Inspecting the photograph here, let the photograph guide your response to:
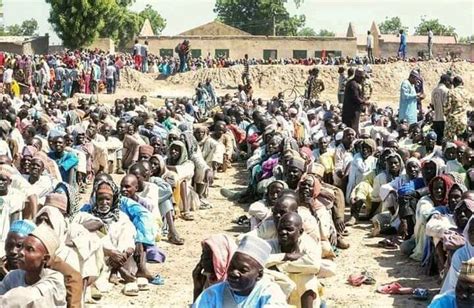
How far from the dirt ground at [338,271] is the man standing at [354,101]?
3690 mm

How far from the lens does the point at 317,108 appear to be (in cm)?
1773

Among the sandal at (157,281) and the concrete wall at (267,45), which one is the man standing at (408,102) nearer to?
the sandal at (157,281)

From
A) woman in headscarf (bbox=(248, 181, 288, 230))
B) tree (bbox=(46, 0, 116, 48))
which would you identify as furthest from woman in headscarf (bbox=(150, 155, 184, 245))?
tree (bbox=(46, 0, 116, 48))

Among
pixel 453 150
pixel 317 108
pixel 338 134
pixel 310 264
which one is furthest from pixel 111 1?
pixel 310 264

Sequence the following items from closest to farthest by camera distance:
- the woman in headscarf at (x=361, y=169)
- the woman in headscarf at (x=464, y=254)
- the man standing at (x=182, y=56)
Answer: the woman in headscarf at (x=464, y=254) < the woman in headscarf at (x=361, y=169) < the man standing at (x=182, y=56)

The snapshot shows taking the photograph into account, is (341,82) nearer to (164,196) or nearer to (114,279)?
(164,196)

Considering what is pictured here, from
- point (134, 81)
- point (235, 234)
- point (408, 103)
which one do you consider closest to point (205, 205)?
point (235, 234)

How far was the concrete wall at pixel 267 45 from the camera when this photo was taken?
142 feet

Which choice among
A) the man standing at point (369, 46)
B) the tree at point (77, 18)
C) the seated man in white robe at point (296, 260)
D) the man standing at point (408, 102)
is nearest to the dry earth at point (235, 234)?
the seated man in white robe at point (296, 260)

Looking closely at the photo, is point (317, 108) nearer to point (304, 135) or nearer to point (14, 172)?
point (304, 135)

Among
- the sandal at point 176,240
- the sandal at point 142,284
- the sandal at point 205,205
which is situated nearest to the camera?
the sandal at point 142,284

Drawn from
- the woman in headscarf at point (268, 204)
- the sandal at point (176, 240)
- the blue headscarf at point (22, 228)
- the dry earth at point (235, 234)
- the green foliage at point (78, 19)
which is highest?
the green foliage at point (78, 19)

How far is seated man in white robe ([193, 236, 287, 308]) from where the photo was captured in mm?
3939

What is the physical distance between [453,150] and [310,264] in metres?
4.73
